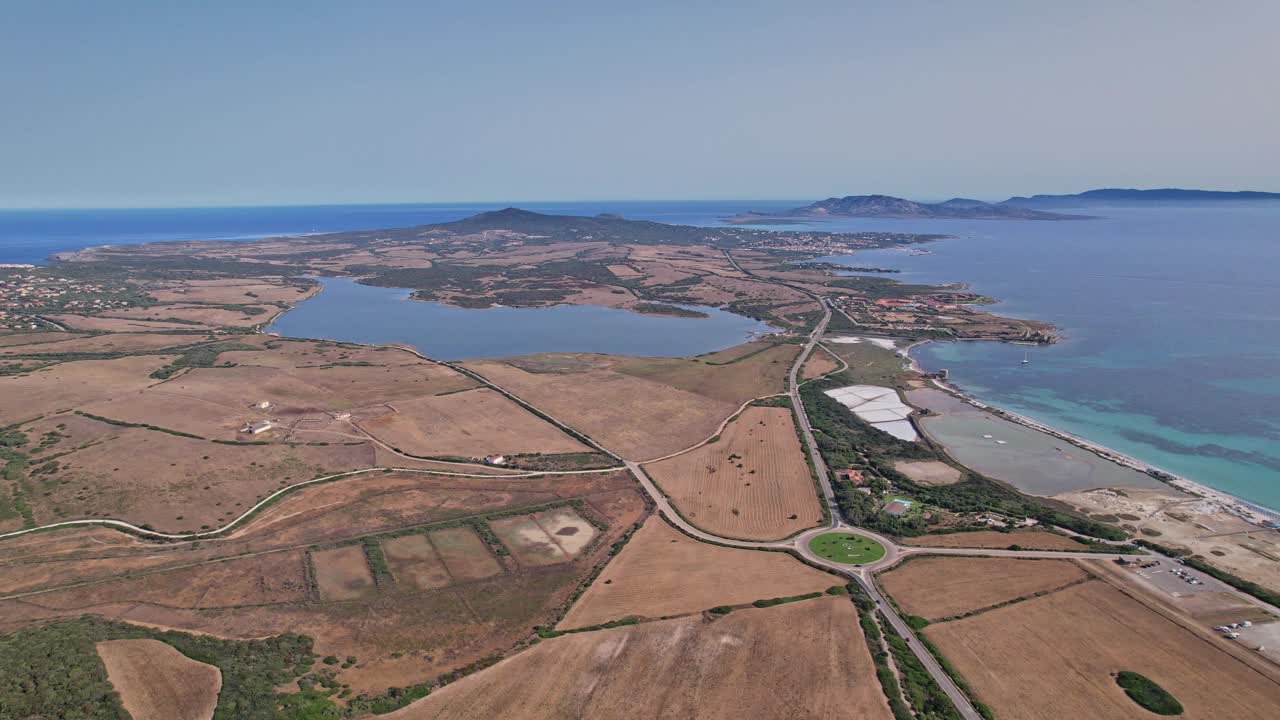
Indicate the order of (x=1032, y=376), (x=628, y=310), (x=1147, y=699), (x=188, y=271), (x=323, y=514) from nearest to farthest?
(x=1147, y=699), (x=323, y=514), (x=1032, y=376), (x=628, y=310), (x=188, y=271)

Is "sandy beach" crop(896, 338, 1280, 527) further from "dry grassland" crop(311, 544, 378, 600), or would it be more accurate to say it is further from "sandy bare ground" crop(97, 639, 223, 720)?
"sandy bare ground" crop(97, 639, 223, 720)

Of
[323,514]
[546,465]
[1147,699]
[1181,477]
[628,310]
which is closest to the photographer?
[1147,699]

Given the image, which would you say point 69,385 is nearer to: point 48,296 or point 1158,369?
point 48,296

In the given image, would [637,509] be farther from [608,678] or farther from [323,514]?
[323,514]

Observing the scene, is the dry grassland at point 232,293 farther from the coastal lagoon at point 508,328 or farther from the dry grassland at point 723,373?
the dry grassland at point 723,373

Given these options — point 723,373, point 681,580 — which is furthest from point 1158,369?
point 681,580

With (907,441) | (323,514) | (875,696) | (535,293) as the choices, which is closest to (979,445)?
(907,441)

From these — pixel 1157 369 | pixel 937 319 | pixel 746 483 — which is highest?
pixel 937 319

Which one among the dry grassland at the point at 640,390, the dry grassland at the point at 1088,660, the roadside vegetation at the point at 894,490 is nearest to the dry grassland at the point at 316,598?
the dry grassland at the point at 640,390
